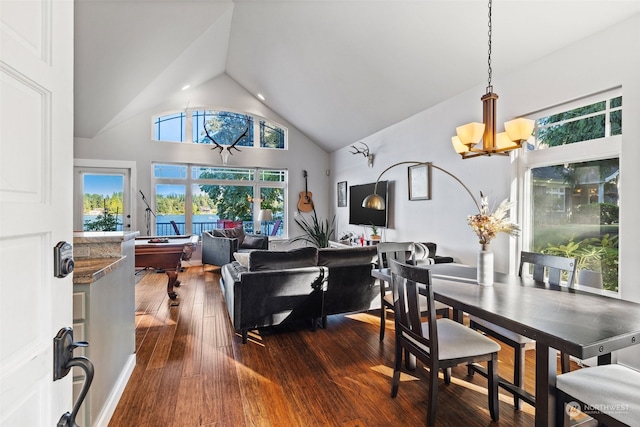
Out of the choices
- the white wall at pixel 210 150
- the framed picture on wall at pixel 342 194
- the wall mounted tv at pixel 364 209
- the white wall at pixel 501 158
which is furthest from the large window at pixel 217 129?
the white wall at pixel 501 158

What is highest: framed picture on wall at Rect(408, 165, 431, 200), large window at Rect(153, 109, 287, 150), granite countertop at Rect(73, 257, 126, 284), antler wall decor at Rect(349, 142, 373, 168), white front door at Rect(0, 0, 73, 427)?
large window at Rect(153, 109, 287, 150)

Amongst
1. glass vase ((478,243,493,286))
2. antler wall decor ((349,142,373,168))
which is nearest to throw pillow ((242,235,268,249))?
antler wall decor ((349,142,373,168))

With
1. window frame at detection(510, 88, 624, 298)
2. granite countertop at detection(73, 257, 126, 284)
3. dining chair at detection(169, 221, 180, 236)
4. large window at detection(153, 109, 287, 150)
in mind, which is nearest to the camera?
granite countertop at detection(73, 257, 126, 284)

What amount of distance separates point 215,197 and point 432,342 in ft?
20.2

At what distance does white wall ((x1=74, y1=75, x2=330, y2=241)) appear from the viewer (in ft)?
19.7

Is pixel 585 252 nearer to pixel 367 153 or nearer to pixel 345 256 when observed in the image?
pixel 345 256

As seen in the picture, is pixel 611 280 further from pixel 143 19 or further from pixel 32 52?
pixel 143 19

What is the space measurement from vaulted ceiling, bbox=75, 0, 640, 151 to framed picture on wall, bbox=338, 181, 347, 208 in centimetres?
131

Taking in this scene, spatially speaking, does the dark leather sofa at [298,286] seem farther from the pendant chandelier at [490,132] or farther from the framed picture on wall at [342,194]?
the framed picture on wall at [342,194]

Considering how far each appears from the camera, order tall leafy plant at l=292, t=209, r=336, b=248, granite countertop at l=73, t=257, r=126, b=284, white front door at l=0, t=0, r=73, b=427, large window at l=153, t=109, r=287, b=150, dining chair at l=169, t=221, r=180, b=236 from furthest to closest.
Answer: tall leafy plant at l=292, t=209, r=336, b=248
large window at l=153, t=109, r=287, b=150
dining chair at l=169, t=221, r=180, b=236
granite countertop at l=73, t=257, r=126, b=284
white front door at l=0, t=0, r=73, b=427

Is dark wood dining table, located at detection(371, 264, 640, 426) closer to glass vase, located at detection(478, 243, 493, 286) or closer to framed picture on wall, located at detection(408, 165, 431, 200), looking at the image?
glass vase, located at detection(478, 243, 493, 286)

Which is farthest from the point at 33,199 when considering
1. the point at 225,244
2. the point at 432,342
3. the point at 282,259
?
the point at 225,244

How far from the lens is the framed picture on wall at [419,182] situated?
422cm

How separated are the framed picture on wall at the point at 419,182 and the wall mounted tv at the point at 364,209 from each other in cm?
61
